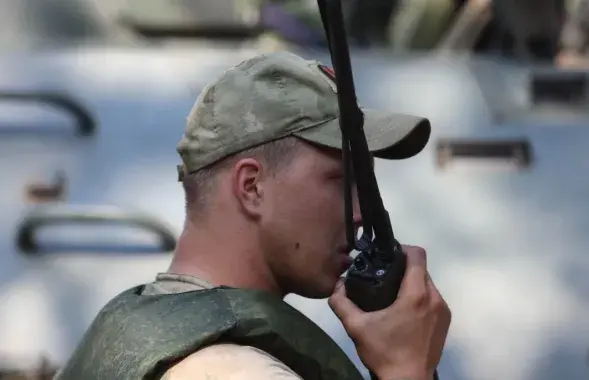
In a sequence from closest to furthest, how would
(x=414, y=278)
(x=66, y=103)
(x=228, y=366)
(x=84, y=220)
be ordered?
1. (x=228, y=366)
2. (x=414, y=278)
3. (x=84, y=220)
4. (x=66, y=103)

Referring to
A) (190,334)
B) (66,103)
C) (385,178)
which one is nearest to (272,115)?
(190,334)

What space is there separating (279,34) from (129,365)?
1431 mm

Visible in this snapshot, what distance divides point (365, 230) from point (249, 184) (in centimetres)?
15

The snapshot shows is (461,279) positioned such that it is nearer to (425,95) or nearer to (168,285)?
(425,95)

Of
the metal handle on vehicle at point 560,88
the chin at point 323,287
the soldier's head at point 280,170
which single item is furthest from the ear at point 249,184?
the metal handle on vehicle at point 560,88

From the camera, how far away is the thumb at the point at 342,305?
1.00 m

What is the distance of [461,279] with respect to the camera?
182 centimetres

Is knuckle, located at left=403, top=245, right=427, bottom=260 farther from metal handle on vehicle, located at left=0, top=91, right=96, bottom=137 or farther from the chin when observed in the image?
metal handle on vehicle, located at left=0, top=91, right=96, bottom=137

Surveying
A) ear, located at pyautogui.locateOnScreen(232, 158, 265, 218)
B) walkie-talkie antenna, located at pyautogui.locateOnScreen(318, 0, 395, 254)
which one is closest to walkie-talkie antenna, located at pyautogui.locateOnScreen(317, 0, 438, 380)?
walkie-talkie antenna, located at pyautogui.locateOnScreen(318, 0, 395, 254)

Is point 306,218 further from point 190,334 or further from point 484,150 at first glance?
point 484,150

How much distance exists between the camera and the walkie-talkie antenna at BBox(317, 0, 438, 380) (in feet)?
3.14

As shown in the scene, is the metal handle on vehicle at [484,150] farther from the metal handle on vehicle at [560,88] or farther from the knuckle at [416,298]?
the knuckle at [416,298]

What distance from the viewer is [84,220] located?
186 centimetres

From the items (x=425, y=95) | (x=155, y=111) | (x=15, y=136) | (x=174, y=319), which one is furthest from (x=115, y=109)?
(x=174, y=319)
